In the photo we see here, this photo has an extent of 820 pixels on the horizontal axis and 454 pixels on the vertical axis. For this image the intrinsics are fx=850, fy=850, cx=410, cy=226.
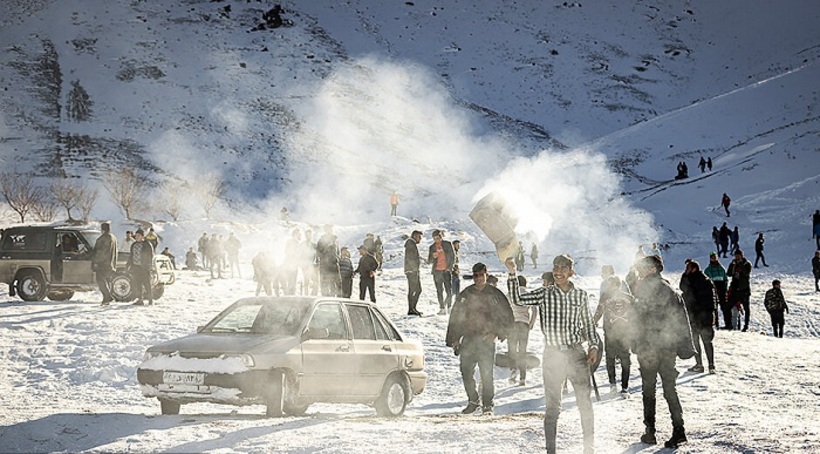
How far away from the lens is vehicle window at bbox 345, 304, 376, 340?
10672 mm

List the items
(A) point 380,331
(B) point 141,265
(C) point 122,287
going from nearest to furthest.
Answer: (A) point 380,331 < (B) point 141,265 < (C) point 122,287

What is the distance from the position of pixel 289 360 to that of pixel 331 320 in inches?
44.0

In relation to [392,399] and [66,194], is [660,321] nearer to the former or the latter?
[392,399]

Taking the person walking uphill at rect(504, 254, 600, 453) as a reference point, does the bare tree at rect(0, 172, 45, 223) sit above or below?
above

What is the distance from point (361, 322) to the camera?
35.6 ft

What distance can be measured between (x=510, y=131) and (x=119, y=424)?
9166 cm

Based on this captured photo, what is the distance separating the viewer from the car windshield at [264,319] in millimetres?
9977

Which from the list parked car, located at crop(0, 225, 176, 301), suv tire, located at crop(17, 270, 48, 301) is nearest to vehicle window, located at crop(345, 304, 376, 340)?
parked car, located at crop(0, 225, 176, 301)

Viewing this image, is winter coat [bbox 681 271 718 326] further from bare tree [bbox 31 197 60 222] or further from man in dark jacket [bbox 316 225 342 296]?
bare tree [bbox 31 197 60 222]

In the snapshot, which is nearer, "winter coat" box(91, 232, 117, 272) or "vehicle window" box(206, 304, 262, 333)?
"vehicle window" box(206, 304, 262, 333)

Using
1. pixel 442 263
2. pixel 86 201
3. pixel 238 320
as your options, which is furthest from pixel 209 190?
pixel 238 320

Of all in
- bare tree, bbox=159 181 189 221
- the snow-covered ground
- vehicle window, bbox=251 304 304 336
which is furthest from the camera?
bare tree, bbox=159 181 189 221

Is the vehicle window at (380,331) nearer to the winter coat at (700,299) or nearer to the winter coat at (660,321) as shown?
the winter coat at (660,321)

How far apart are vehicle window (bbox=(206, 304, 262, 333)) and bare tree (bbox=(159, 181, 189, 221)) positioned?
54.3 meters
